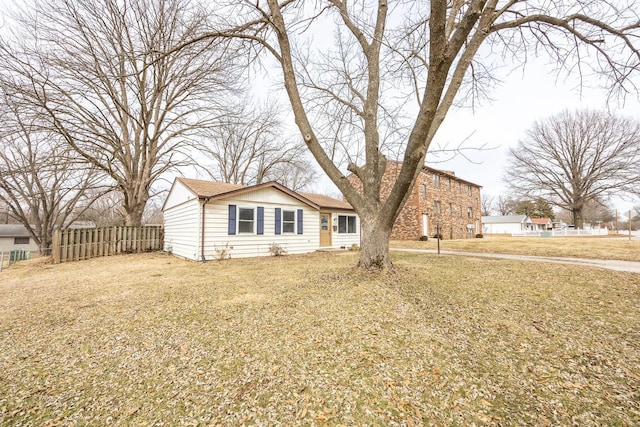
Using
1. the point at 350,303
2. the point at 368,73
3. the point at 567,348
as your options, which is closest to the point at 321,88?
the point at 368,73

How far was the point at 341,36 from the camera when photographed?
7.03 metres

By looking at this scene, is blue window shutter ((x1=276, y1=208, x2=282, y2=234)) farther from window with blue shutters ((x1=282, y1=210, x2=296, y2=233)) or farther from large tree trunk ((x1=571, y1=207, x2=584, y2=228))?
large tree trunk ((x1=571, y1=207, x2=584, y2=228))

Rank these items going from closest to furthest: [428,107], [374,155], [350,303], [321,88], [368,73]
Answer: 1. [428,107]
2. [350,303]
3. [374,155]
4. [368,73]
5. [321,88]

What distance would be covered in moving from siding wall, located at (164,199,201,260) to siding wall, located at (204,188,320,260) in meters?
0.46

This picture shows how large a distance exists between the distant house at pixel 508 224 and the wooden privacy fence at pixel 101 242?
4749 centimetres

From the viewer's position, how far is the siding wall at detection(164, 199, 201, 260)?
9712 mm

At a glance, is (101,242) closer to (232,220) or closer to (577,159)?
(232,220)

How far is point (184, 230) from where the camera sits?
35.9 feet

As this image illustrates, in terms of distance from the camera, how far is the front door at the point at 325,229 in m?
13.6

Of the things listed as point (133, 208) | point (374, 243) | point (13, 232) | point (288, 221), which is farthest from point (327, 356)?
point (13, 232)

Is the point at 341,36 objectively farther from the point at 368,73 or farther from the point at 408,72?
the point at 408,72

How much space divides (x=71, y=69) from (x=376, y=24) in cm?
1225

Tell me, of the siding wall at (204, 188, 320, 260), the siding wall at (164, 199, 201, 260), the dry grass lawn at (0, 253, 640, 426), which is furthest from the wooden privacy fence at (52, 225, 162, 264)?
the dry grass lawn at (0, 253, 640, 426)

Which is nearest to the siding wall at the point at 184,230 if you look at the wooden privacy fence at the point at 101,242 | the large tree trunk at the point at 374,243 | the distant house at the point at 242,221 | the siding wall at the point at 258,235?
the distant house at the point at 242,221
